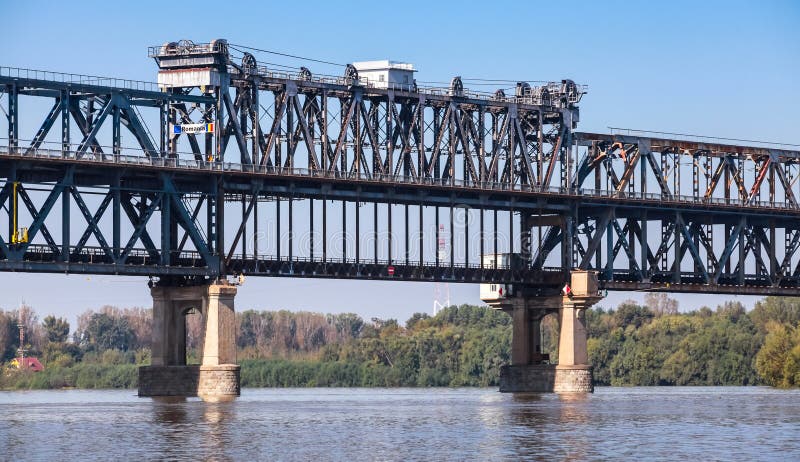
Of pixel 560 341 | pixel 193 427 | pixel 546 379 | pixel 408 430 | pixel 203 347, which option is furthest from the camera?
pixel 546 379

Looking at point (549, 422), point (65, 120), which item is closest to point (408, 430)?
point (549, 422)

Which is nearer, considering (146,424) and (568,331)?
(146,424)

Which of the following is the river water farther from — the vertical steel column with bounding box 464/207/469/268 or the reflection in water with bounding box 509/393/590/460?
the vertical steel column with bounding box 464/207/469/268

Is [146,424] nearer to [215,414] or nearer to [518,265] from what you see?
[215,414]

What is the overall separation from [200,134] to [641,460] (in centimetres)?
7907

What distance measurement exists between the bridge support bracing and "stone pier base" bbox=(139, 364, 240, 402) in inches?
1463

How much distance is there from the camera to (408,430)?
122m

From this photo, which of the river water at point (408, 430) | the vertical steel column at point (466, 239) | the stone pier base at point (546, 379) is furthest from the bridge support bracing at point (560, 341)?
the river water at point (408, 430)

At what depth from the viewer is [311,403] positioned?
17100 cm

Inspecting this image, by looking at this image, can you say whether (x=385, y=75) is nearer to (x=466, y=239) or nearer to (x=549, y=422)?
(x=466, y=239)

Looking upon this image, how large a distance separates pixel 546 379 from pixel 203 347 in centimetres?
3999

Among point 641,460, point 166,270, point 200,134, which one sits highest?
point 200,134

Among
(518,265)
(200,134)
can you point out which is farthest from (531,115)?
(200,134)

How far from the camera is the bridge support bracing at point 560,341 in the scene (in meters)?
187
